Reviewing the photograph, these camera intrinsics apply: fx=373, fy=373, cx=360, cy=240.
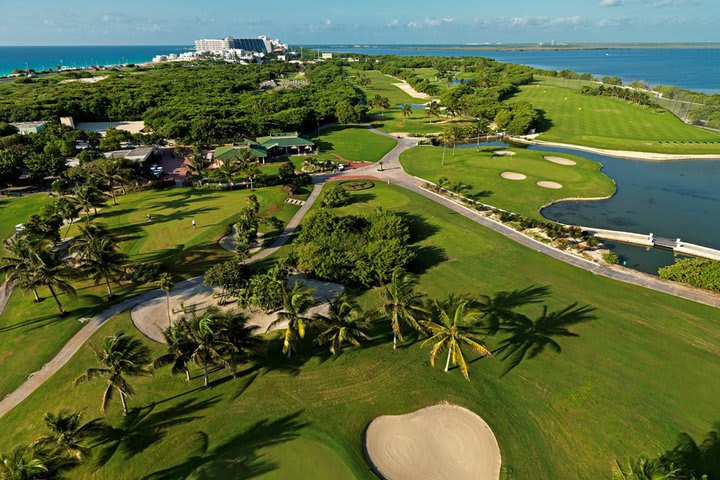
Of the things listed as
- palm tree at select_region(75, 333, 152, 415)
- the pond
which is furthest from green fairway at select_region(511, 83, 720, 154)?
palm tree at select_region(75, 333, 152, 415)

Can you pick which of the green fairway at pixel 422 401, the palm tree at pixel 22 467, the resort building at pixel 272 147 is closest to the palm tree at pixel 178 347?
the green fairway at pixel 422 401

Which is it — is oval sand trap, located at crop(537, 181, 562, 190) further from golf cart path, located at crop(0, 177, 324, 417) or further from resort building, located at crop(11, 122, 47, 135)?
resort building, located at crop(11, 122, 47, 135)

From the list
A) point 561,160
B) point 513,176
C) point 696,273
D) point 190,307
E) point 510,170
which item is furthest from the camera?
point 561,160

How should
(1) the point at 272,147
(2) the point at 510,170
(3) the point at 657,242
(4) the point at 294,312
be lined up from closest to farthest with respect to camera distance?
(4) the point at 294,312 < (3) the point at 657,242 < (2) the point at 510,170 < (1) the point at 272,147

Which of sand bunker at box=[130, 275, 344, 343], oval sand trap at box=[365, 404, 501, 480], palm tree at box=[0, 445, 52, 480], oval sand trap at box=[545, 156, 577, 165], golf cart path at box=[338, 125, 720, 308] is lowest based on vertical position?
oval sand trap at box=[365, 404, 501, 480]

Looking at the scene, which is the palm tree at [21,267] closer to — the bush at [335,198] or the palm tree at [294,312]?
the palm tree at [294,312]

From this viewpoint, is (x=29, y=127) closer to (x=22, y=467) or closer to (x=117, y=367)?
(x=117, y=367)

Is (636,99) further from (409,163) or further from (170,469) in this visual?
(170,469)

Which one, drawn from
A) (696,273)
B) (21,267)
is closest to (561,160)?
(696,273)
